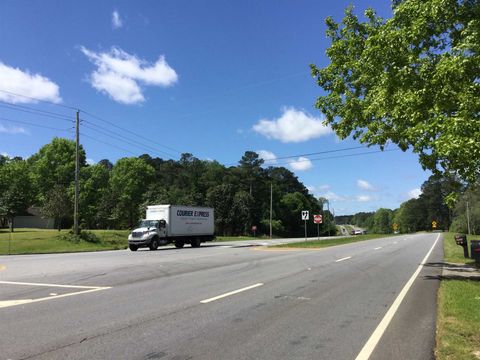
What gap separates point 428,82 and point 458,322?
6209 mm

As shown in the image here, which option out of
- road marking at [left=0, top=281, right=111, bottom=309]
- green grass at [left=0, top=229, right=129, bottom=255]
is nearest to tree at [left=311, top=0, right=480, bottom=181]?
road marking at [left=0, top=281, right=111, bottom=309]

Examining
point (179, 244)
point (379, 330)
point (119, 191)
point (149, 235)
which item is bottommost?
point (379, 330)

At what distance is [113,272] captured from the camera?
1527 centimetres

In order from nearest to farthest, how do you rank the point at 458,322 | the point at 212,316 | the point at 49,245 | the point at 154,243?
the point at 458,322 → the point at 212,316 → the point at 154,243 → the point at 49,245

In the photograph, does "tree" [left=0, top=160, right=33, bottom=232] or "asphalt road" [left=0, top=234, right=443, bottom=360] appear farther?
"tree" [left=0, top=160, right=33, bottom=232]

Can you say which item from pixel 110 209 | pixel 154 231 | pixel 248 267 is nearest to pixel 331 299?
pixel 248 267

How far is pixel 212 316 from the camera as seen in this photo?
26.5 feet

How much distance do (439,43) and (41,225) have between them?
8674cm

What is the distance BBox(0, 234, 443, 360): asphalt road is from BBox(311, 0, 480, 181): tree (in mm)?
3547

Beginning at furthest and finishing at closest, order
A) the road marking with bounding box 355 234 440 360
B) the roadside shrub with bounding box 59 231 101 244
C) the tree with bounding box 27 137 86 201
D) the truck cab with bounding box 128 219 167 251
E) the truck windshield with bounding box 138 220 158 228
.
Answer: the tree with bounding box 27 137 86 201 → the roadside shrub with bounding box 59 231 101 244 → the truck windshield with bounding box 138 220 158 228 → the truck cab with bounding box 128 219 167 251 → the road marking with bounding box 355 234 440 360

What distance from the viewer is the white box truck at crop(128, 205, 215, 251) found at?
109 ft

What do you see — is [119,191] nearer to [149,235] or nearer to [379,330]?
[149,235]

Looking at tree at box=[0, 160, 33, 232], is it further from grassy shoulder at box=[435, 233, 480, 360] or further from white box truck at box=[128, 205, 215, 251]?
grassy shoulder at box=[435, 233, 480, 360]

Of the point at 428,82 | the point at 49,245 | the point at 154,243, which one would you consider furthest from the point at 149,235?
the point at 428,82
